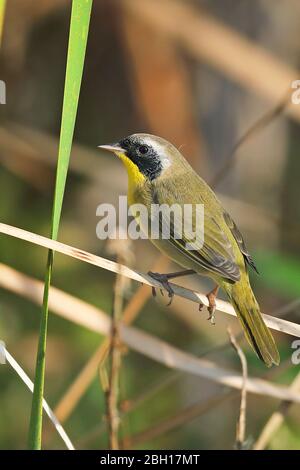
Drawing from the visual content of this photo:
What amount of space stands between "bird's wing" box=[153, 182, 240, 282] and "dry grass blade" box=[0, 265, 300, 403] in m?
0.49

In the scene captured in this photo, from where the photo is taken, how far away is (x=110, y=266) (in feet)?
7.88

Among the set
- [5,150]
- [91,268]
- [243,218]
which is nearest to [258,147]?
[243,218]

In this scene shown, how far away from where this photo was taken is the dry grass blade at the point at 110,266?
2.27 metres

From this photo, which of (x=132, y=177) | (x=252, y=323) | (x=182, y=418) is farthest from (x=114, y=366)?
(x=132, y=177)

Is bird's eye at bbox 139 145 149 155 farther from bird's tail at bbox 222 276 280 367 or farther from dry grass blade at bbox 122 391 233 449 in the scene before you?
dry grass blade at bbox 122 391 233 449

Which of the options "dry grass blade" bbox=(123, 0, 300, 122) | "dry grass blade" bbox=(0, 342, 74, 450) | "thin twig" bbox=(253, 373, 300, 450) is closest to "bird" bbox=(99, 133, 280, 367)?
"thin twig" bbox=(253, 373, 300, 450)

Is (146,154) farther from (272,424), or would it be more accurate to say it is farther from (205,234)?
(272,424)

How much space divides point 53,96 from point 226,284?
2.77 m

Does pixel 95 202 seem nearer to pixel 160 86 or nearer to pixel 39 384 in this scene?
pixel 160 86

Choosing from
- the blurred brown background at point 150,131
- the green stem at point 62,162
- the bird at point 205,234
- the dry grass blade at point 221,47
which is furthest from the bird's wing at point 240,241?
the dry grass blade at point 221,47

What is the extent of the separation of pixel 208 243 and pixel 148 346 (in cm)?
63

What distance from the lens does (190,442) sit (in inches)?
176

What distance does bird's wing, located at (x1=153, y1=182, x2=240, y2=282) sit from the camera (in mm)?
2971

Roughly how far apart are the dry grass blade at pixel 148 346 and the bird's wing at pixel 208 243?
491 millimetres
